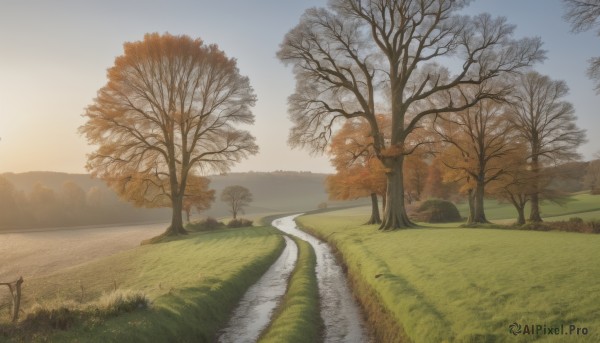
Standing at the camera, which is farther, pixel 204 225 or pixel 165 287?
pixel 204 225

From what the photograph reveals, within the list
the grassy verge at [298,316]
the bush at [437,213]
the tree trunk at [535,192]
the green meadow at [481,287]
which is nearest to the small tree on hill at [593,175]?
the bush at [437,213]

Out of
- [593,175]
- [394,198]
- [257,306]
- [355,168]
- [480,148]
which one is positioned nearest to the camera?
[257,306]

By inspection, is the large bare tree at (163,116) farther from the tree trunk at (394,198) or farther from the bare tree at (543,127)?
the bare tree at (543,127)

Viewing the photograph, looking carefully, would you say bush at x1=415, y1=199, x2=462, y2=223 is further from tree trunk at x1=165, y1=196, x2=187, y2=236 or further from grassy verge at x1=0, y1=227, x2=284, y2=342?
tree trunk at x1=165, y1=196, x2=187, y2=236

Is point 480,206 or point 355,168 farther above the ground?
point 355,168

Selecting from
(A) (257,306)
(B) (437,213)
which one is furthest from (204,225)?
(A) (257,306)

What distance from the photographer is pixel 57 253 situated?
39.1 meters

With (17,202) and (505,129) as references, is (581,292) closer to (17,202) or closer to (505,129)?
(505,129)

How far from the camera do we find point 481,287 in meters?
12.6

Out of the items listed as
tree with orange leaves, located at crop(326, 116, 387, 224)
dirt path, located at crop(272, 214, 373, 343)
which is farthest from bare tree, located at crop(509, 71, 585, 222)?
dirt path, located at crop(272, 214, 373, 343)

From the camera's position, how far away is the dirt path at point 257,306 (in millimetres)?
13086

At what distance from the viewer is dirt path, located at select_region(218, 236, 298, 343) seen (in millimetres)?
13086

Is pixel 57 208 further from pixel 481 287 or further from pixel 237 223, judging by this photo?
pixel 481 287

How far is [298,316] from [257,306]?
331 cm
